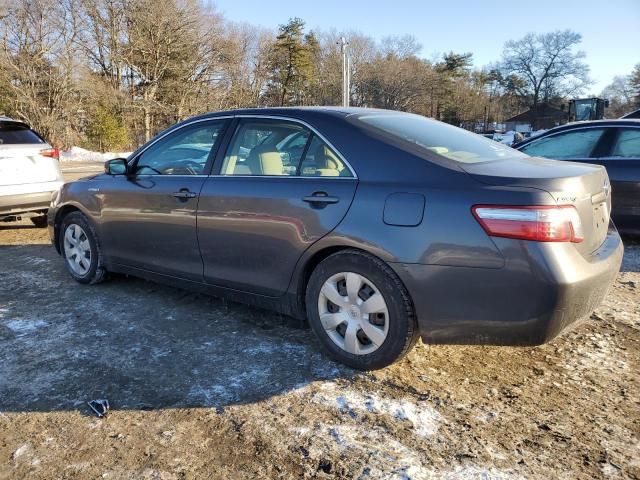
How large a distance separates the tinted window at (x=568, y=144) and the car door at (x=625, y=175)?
0.70 ft

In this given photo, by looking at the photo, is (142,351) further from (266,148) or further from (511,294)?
(511,294)

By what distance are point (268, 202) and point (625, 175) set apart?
4.49 m

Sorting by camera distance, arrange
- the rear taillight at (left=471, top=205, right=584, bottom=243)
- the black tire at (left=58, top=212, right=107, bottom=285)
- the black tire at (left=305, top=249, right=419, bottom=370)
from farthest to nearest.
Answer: the black tire at (left=58, top=212, right=107, bottom=285) → the black tire at (left=305, top=249, right=419, bottom=370) → the rear taillight at (left=471, top=205, right=584, bottom=243)

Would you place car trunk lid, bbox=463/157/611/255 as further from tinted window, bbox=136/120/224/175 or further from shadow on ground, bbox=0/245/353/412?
tinted window, bbox=136/120/224/175

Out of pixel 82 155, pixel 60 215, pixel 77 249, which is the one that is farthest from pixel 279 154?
pixel 82 155

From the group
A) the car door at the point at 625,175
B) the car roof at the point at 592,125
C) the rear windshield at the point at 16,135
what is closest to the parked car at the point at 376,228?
the car door at the point at 625,175

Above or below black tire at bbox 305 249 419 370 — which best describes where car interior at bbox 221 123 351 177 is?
above

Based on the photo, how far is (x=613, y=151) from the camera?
6.01 m

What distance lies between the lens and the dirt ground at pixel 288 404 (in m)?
2.26

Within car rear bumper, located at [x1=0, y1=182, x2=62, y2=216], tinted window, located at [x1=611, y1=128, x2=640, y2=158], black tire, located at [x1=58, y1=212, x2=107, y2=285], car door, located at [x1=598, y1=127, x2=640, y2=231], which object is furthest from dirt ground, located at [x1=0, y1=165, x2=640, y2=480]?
car rear bumper, located at [x1=0, y1=182, x2=62, y2=216]

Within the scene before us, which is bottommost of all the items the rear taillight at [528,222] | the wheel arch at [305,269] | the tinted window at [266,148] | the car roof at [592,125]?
the wheel arch at [305,269]

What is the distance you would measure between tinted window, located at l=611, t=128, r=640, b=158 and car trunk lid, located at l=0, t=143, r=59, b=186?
695 centimetres

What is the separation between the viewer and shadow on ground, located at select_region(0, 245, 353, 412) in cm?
285

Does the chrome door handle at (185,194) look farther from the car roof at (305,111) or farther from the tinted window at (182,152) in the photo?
the car roof at (305,111)
